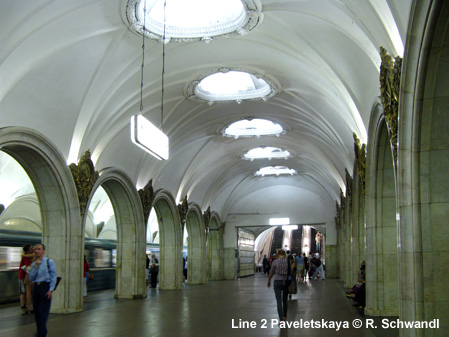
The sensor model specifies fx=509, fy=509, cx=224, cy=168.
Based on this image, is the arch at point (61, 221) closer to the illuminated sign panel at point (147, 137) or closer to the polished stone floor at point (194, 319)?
the polished stone floor at point (194, 319)

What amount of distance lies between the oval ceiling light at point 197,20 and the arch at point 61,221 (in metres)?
3.67

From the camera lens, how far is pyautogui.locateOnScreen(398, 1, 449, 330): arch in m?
5.82

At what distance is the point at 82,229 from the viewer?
12.6m

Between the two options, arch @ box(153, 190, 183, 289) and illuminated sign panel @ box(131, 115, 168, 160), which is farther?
arch @ box(153, 190, 183, 289)

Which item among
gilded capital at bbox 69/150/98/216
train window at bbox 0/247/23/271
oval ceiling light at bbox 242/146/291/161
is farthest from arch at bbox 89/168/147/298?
oval ceiling light at bbox 242/146/291/161

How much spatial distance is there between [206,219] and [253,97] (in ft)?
37.3

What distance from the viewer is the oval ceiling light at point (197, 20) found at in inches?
391

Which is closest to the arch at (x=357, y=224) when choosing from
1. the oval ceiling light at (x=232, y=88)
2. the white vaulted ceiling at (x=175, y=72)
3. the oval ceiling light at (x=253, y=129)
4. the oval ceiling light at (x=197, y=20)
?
the white vaulted ceiling at (x=175, y=72)

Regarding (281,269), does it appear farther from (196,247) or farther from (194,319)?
(196,247)

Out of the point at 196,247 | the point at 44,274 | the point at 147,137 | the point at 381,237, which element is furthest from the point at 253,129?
the point at 44,274

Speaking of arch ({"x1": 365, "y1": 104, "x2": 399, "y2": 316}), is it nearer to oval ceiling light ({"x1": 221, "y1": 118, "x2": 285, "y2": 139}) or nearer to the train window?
oval ceiling light ({"x1": 221, "y1": 118, "x2": 285, "y2": 139})

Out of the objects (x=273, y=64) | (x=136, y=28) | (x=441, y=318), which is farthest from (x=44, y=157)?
(x=441, y=318)

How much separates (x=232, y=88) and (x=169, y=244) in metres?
7.67

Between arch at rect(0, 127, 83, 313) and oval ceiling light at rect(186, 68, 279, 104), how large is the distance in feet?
14.2
